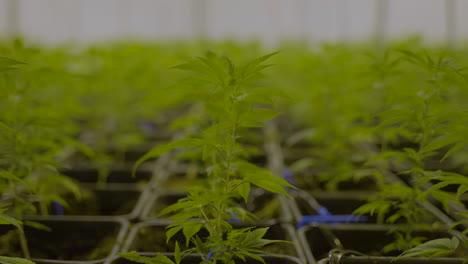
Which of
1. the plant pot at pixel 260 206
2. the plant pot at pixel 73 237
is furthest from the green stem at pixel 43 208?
the plant pot at pixel 260 206

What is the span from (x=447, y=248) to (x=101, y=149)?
Answer: 2.16 metres

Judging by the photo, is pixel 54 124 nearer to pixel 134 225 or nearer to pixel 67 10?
pixel 134 225

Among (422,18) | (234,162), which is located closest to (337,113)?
(234,162)

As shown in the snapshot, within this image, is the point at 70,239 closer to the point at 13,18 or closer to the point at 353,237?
the point at 353,237

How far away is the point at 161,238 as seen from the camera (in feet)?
5.80

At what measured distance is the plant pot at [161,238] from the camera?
1663mm

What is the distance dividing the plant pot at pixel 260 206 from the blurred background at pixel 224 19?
19.2 feet

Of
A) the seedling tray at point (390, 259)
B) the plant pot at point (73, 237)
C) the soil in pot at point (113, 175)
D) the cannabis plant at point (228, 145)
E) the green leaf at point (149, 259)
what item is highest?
the cannabis plant at point (228, 145)

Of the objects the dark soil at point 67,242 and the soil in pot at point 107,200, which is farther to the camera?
the soil in pot at point 107,200

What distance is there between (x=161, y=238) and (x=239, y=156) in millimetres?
516

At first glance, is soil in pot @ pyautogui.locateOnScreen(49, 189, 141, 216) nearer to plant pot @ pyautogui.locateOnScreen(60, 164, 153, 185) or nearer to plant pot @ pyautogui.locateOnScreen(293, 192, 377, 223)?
plant pot @ pyautogui.locateOnScreen(60, 164, 153, 185)

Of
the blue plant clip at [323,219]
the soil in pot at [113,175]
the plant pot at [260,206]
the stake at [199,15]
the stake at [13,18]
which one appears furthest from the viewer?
the stake at [199,15]

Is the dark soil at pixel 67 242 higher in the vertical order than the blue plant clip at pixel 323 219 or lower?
lower

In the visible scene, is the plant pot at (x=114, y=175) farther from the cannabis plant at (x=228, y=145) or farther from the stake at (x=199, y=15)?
the stake at (x=199, y=15)
